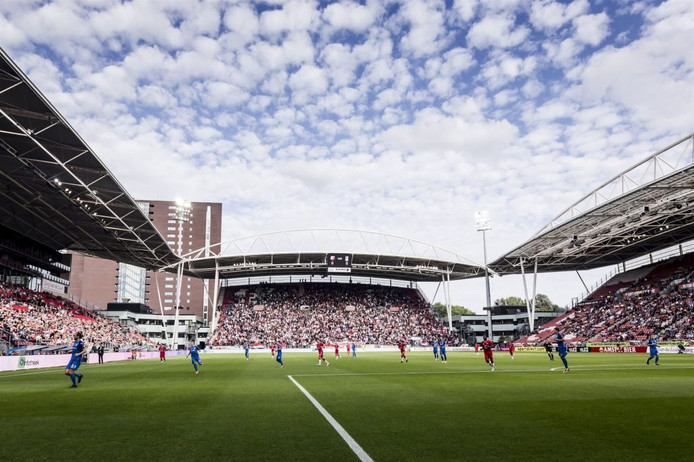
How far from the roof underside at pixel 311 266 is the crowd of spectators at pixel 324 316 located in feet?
14.2

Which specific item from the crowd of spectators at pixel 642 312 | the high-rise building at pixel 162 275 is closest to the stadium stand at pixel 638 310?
the crowd of spectators at pixel 642 312

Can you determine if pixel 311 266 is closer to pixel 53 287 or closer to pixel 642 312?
pixel 53 287

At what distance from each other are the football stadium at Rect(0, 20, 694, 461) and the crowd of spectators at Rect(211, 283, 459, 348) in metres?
0.37

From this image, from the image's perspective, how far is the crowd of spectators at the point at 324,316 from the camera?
7512 centimetres

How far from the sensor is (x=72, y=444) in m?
7.44

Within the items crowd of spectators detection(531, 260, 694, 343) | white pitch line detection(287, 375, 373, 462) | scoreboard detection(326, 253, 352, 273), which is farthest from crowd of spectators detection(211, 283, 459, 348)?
white pitch line detection(287, 375, 373, 462)

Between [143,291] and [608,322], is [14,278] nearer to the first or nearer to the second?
[608,322]

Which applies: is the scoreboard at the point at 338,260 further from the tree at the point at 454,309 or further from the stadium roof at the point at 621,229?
the tree at the point at 454,309

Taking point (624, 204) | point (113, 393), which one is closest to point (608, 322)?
point (624, 204)

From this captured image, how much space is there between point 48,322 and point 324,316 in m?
41.9

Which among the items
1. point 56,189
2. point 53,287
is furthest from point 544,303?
point 56,189

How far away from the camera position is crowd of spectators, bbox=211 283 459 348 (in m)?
75.1

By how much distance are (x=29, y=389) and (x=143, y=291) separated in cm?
14311

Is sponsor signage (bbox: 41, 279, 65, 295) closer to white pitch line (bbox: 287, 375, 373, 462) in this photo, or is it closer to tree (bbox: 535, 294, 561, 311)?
white pitch line (bbox: 287, 375, 373, 462)
